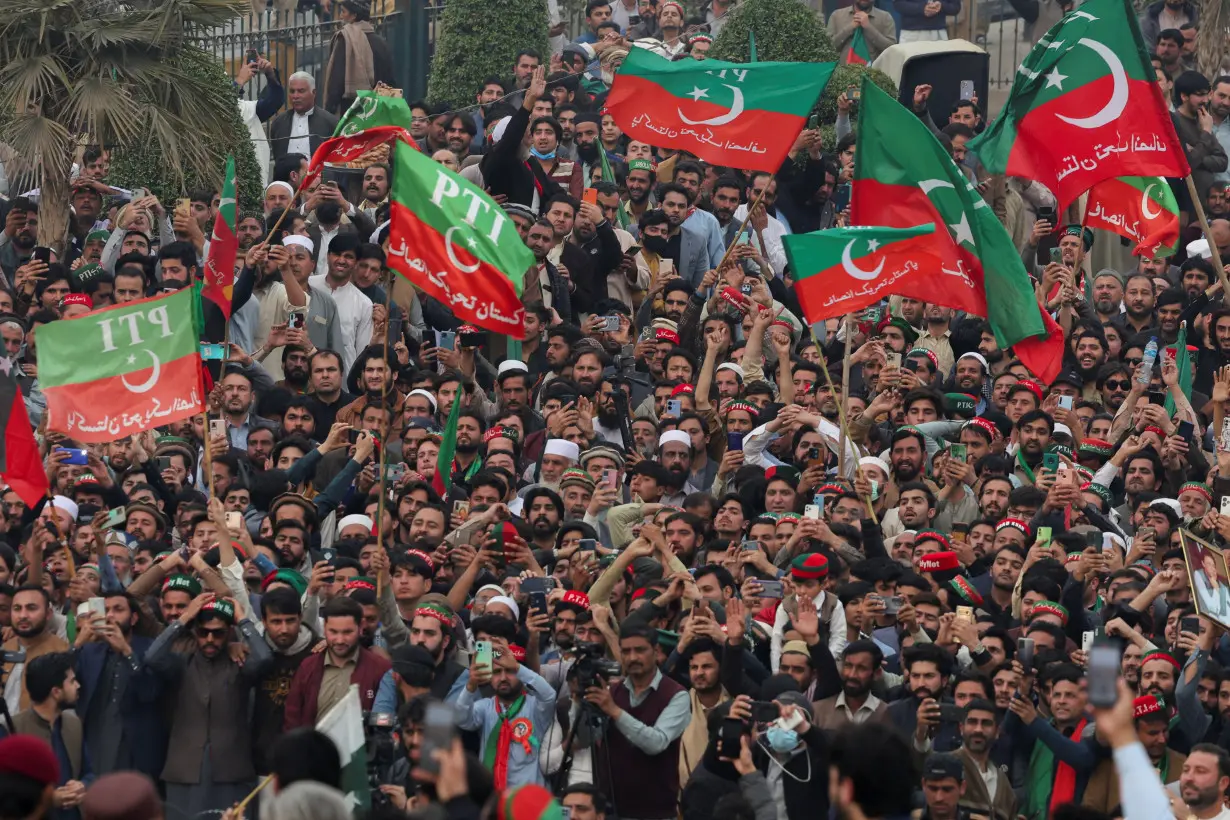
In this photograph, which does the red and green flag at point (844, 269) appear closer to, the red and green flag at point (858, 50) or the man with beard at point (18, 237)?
the man with beard at point (18, 237)

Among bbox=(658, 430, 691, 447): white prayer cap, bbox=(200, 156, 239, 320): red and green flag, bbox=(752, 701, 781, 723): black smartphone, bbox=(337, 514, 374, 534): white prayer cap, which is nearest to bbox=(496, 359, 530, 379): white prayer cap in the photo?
bbox=(658, 430, 691, 447): white prayer cap

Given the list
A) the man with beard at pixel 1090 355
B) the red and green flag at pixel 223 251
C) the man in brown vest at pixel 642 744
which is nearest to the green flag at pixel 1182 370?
the man with beard at pixel 1090 355

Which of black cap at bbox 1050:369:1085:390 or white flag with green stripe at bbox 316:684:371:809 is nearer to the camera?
white flag with green stripe at bbox 316:684:371:809

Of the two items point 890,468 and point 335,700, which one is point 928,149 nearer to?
point 890,468

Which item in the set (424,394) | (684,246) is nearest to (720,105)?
(424,394)

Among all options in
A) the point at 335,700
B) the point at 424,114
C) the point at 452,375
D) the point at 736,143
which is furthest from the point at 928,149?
the point at 424,114

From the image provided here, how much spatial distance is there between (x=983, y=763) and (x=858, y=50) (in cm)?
1331

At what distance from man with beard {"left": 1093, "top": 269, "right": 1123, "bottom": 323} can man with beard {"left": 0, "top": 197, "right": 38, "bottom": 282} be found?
313 inches

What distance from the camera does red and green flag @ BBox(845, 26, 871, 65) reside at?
25.7 metres

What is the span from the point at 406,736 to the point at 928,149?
17.6ft

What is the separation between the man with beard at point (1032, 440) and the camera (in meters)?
17.9

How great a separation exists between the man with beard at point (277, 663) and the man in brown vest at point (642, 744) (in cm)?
180

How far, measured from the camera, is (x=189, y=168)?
21.5m

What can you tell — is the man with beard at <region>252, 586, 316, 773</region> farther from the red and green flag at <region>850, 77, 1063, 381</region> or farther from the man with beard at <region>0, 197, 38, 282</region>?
the man with beard at <region>0, 197, 38, 282</region>
